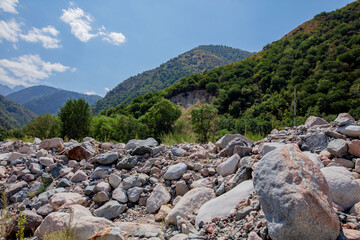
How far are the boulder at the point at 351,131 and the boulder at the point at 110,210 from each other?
4.03m

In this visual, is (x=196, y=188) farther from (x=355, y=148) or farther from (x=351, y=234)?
(x=355, y=148)

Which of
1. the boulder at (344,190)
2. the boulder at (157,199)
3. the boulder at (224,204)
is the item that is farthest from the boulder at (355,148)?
the boulder at (157,199)

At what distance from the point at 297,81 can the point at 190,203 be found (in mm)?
42856

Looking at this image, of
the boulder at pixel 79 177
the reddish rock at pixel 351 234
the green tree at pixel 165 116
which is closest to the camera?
the reddish rock at pixel 351 234

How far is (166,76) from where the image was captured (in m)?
124

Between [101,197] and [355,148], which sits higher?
[355,148]

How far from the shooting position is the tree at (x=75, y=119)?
10.3 meters

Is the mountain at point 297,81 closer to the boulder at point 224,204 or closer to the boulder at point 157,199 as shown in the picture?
the boulder at point 157,199

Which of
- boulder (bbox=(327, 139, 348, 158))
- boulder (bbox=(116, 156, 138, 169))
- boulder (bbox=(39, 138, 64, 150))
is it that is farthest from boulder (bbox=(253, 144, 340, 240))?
boulder (bbox=(39, 138, 64, 150))

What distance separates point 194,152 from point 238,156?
4.63ft

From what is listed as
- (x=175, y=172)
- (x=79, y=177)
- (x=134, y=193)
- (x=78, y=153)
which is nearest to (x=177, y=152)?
(x=175, y=172)

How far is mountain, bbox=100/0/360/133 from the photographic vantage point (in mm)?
28891

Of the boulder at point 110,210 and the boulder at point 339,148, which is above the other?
the boulder at point 339,148

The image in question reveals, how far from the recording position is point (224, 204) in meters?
2.44
